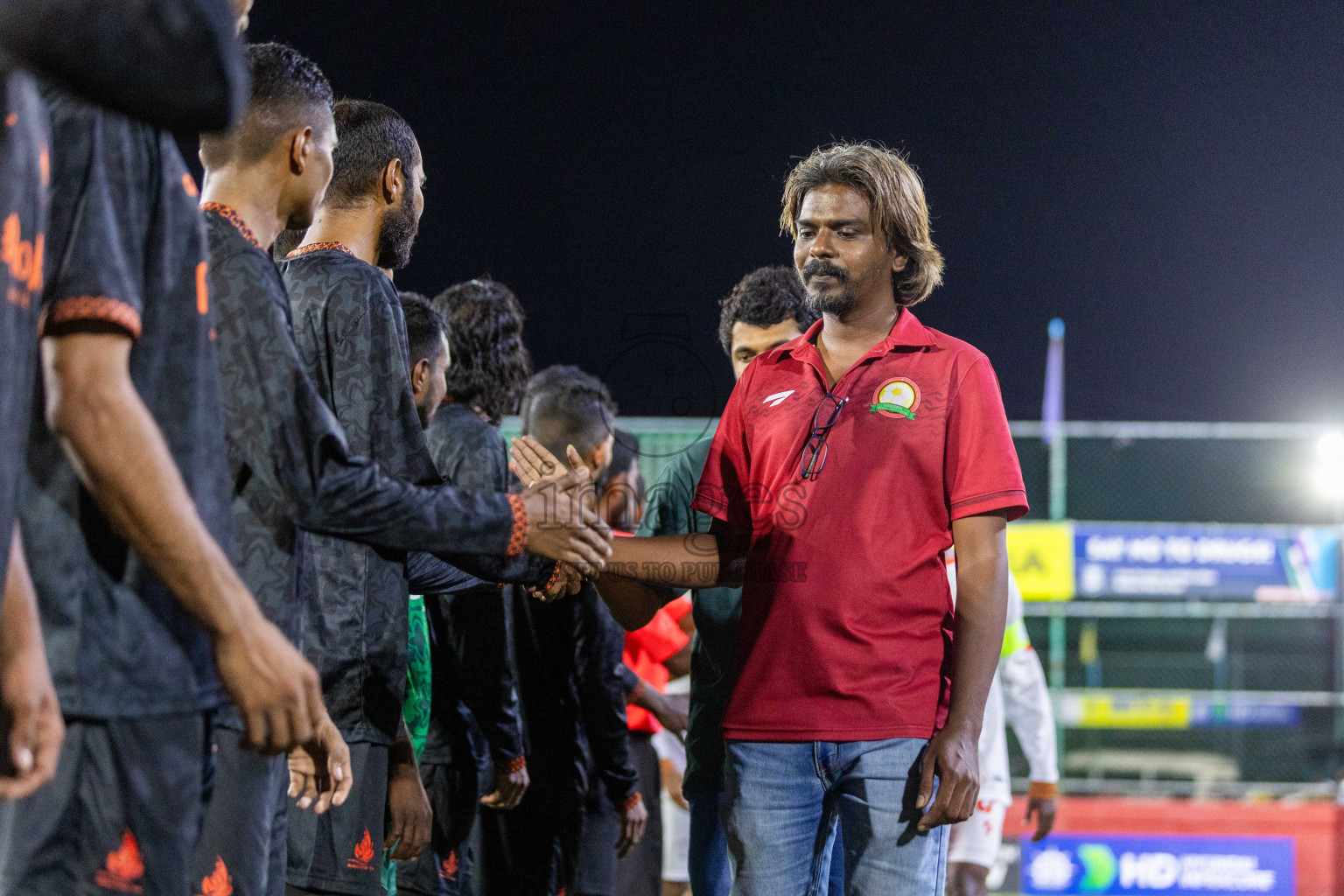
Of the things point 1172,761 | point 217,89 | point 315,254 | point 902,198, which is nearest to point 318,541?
point 315,254

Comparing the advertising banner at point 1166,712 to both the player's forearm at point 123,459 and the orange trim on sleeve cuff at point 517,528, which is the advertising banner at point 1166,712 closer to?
the orange trim on sleeve cuff at point 517,528

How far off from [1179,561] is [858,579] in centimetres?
Result: 869

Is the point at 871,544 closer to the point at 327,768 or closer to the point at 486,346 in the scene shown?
the point at 327,768

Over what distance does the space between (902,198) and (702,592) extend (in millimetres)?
1158

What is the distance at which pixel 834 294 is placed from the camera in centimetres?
278

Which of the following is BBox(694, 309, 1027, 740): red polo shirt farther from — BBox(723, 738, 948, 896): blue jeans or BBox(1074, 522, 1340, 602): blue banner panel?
BBox(1074, 522, 1340, 602): blue banner panel

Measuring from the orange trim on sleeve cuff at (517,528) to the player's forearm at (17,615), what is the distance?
0.81 meters

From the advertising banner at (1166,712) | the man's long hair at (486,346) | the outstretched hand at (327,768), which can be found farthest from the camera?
the advertising banner at (1166,712)

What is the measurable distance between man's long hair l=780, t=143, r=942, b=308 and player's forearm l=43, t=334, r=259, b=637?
1862 mm

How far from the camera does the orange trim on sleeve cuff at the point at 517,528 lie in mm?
2039

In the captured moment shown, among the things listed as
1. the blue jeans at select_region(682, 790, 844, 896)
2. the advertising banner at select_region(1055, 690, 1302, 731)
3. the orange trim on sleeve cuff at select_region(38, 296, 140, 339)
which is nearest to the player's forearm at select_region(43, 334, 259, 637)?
the orange trim on sleeve cuff at select_region(38, 296, 140, 339)

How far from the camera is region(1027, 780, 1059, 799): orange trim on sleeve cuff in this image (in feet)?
14.5

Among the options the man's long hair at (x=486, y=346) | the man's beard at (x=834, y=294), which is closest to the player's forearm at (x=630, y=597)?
the man's beard at (x=834, y=294)

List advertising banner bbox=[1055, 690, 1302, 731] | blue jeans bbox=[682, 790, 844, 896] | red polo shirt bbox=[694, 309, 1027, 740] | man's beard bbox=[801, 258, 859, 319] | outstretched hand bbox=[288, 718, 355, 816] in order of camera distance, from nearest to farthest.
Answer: outstretched hand bbox=[288, 718, 355, 816], red polo shirt bbox=[694, 309, 1027, 740], man's beard bbox=[801, 258, 859, 319], blue jeans bbox=[682, 790, 844, 896], advertising banner bbox=[1055, 690, 1302, 731]
